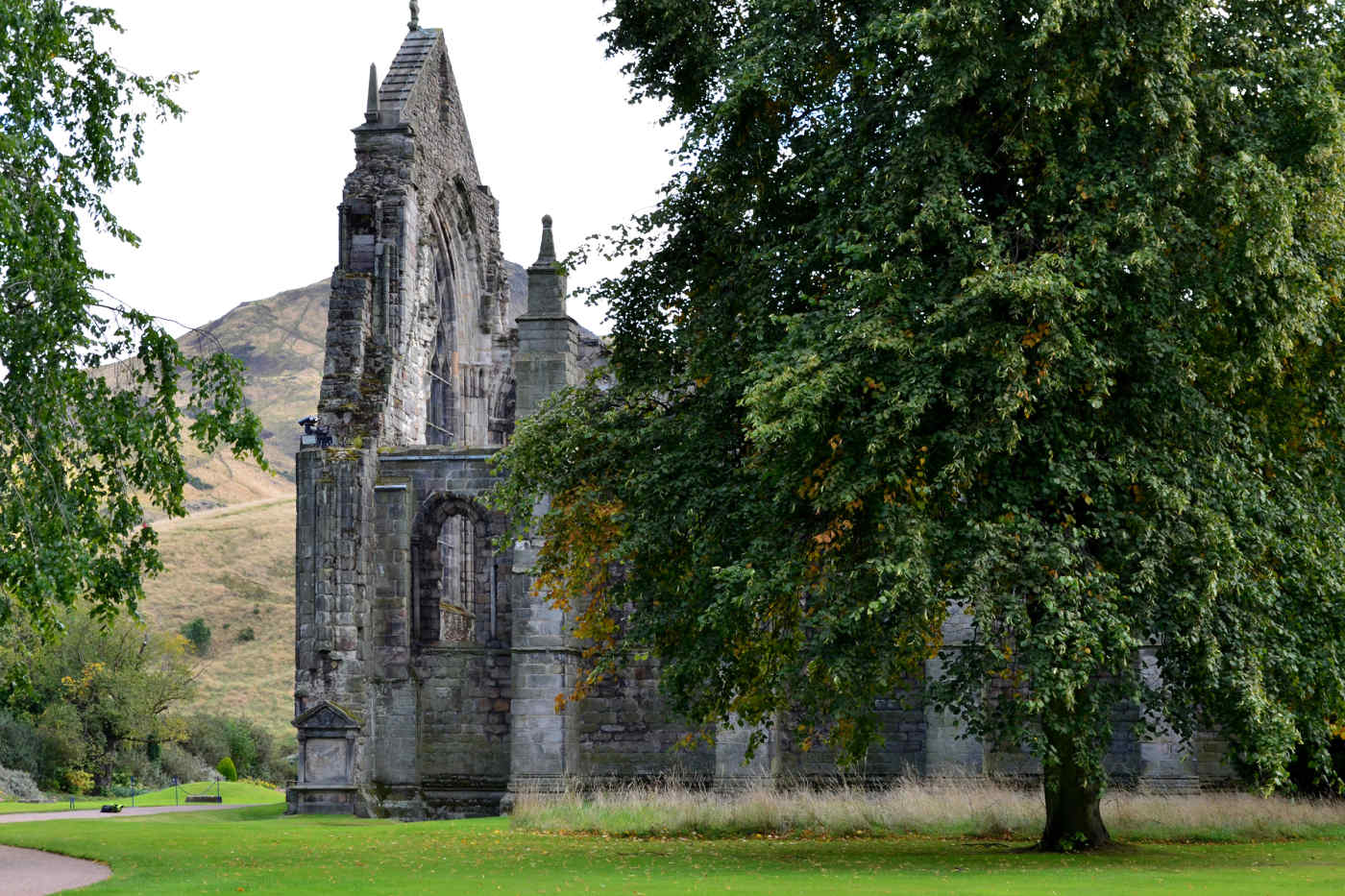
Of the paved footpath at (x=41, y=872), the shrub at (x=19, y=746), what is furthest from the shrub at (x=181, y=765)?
the paved footpath at (x=41, y=872)

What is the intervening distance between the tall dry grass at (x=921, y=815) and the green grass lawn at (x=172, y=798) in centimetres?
1203

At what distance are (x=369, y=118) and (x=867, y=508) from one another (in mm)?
18541

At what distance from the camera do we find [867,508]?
15141 millimetres

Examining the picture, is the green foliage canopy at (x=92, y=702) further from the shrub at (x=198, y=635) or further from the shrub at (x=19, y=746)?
the shrub at (x=198, y=635)

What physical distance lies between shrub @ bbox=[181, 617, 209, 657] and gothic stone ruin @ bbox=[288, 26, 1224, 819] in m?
42.4

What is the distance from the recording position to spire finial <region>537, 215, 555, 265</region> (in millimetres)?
28844

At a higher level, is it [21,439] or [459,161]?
[459,161]

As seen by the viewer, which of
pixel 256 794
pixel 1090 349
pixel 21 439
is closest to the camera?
pixel 21 439

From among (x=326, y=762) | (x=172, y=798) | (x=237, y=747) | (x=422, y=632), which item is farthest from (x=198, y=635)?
(x=326, y=762)

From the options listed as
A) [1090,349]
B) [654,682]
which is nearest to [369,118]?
[654,682]

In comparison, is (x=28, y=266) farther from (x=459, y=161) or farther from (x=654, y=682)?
(x=459, y=161)

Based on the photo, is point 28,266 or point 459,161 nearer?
point 28,266

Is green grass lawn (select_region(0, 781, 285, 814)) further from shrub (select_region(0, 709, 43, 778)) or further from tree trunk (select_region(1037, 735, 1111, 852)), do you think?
tree trunk (select_region(1037, 735, 1111, 852))

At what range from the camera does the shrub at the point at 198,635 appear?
6888cm
